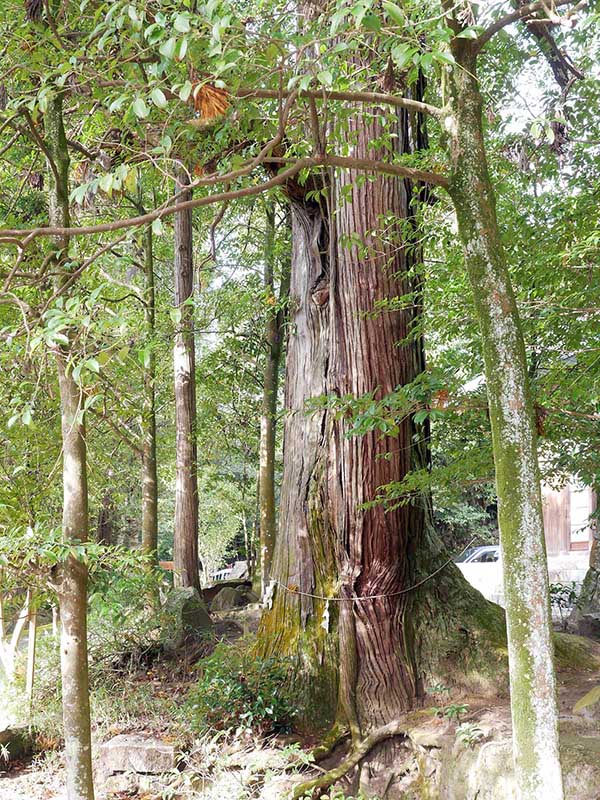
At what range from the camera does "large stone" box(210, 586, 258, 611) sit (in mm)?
10750

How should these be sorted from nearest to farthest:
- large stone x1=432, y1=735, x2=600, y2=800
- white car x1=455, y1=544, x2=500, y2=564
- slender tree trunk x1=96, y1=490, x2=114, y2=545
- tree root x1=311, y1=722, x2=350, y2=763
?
large stone x1=432, y1=735, x2=600, y2=800
tree root x1=311, y1=722, x2=350, y2=763
slender tree trunk x1=96, y1=490, x2=114, y2=545
white car x1=455, y1=544, x2=500, y2=564

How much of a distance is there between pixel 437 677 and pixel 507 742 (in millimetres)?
1191

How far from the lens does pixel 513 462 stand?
2.64 m

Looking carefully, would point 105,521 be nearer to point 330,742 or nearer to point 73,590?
point 330,742

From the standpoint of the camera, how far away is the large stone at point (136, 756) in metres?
5.39

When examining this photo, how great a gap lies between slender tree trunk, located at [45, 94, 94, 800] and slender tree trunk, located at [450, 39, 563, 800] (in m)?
1.89

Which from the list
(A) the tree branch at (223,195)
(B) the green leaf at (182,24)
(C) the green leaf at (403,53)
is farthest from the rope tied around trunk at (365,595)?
(B) the green leaf at (182,24)

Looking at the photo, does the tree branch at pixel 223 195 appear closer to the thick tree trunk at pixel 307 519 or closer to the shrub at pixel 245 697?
the thick tree trunk at pixel 307 519

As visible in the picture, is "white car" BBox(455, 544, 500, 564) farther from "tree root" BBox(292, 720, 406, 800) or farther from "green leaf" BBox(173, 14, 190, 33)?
"green leaf" BBox(173, 14, 190, 33)

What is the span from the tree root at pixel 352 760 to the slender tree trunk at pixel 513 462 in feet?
8.48

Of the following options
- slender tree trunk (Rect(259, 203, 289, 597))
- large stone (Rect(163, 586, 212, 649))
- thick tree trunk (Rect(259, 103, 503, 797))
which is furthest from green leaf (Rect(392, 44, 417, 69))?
slender tree trunk (Rect(259, 203, 289, 597))

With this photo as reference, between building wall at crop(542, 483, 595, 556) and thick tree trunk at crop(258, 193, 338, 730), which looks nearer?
thick tree trunk at crop(258, 193, 338, 730)

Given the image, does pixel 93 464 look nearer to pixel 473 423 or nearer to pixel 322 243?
pixel 322 243

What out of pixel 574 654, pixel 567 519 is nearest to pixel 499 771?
pixel 574 654
